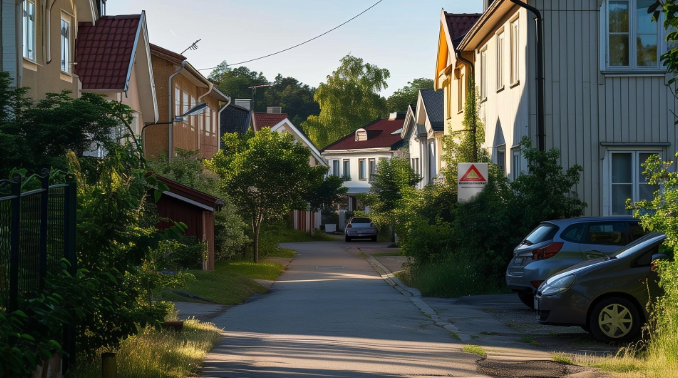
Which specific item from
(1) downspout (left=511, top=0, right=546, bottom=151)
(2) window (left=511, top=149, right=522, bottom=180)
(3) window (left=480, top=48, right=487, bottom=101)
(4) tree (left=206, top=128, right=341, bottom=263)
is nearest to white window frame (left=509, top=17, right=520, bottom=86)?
(1) downspout (left=511, top=0, right=546, bottom=151)

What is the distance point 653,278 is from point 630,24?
32.8 feet

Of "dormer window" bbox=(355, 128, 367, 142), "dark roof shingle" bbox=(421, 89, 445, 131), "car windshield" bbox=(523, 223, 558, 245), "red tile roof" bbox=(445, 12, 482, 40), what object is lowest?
"car windshield" bbox=(523, 223, 558, 245)

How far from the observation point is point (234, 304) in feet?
64.8

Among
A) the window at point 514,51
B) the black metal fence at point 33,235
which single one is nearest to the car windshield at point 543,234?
the window at point 514,51

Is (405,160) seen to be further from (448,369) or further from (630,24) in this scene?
(448,369)

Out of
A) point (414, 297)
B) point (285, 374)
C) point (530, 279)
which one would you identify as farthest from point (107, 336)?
point (414, 297)

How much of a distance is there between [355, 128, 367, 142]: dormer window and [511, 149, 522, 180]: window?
181 ft

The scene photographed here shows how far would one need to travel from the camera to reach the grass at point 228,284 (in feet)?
66.0

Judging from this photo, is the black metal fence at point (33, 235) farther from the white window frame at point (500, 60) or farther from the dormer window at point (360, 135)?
the dormer window at point (360, 135)

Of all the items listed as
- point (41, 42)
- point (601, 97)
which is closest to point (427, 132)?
point (601, 97)

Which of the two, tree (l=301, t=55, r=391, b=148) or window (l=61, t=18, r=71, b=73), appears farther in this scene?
tree (l=301, t=55, r=391, b=148)

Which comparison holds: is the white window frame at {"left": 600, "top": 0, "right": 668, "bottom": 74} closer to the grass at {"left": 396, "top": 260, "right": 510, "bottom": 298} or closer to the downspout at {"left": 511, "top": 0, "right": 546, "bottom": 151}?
the downspout at {"left": 511, "top": 0, "right": 546, "bottom": 151}

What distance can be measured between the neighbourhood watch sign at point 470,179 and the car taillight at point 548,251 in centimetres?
541

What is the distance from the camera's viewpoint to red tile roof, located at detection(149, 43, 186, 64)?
34938 millimetres
